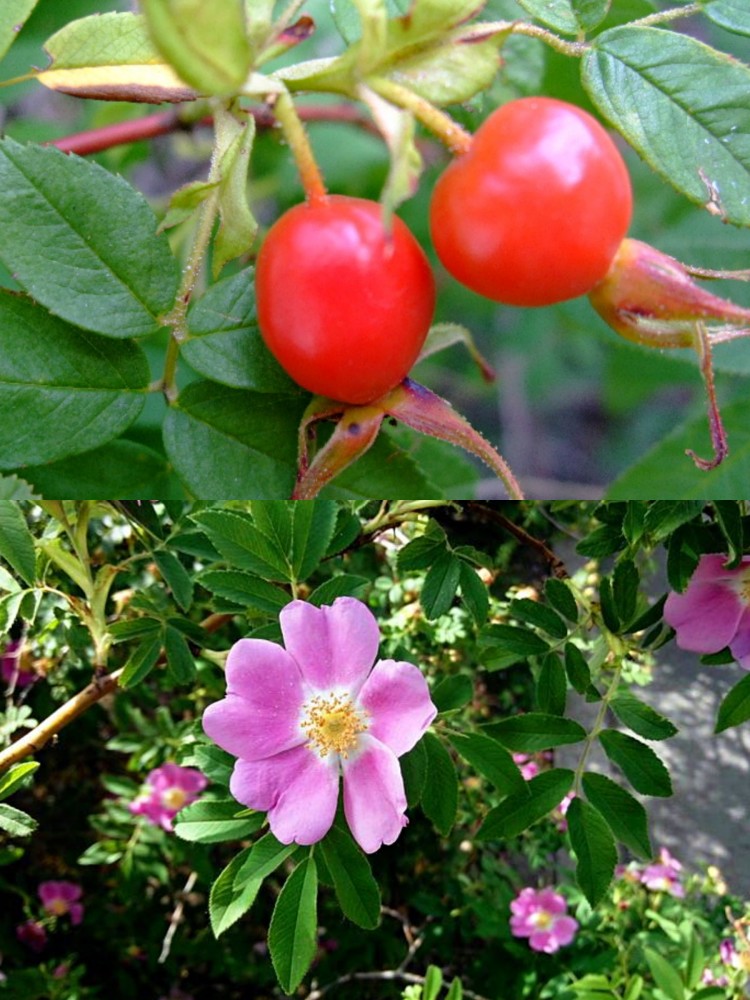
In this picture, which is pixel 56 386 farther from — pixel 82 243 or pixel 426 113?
pixel 426 113

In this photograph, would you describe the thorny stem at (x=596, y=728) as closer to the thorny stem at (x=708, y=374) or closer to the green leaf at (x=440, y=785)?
the green leaf at (x=440, y=785)

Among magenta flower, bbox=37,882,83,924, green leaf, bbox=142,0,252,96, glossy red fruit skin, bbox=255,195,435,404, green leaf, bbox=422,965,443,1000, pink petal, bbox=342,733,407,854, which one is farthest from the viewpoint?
magenta flower, bbox=37,882,83,924

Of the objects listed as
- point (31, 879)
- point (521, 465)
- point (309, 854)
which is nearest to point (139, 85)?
point (309, 854)

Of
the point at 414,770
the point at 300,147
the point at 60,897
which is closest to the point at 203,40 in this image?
the point at 300,147

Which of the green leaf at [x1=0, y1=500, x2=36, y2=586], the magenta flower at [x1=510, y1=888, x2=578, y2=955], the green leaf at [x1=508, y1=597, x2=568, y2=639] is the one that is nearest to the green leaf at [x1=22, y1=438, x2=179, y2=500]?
the green leaf at [x1=0, y1=500, x2=36, y2=586]

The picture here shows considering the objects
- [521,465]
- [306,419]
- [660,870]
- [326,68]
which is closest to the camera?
[326,68]

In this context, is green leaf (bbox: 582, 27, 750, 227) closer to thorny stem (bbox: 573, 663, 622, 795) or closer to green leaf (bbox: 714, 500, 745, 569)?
green leaf (bbox: 714, 500, 745, 569)

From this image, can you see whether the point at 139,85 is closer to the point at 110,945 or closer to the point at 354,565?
the point at 354,565
